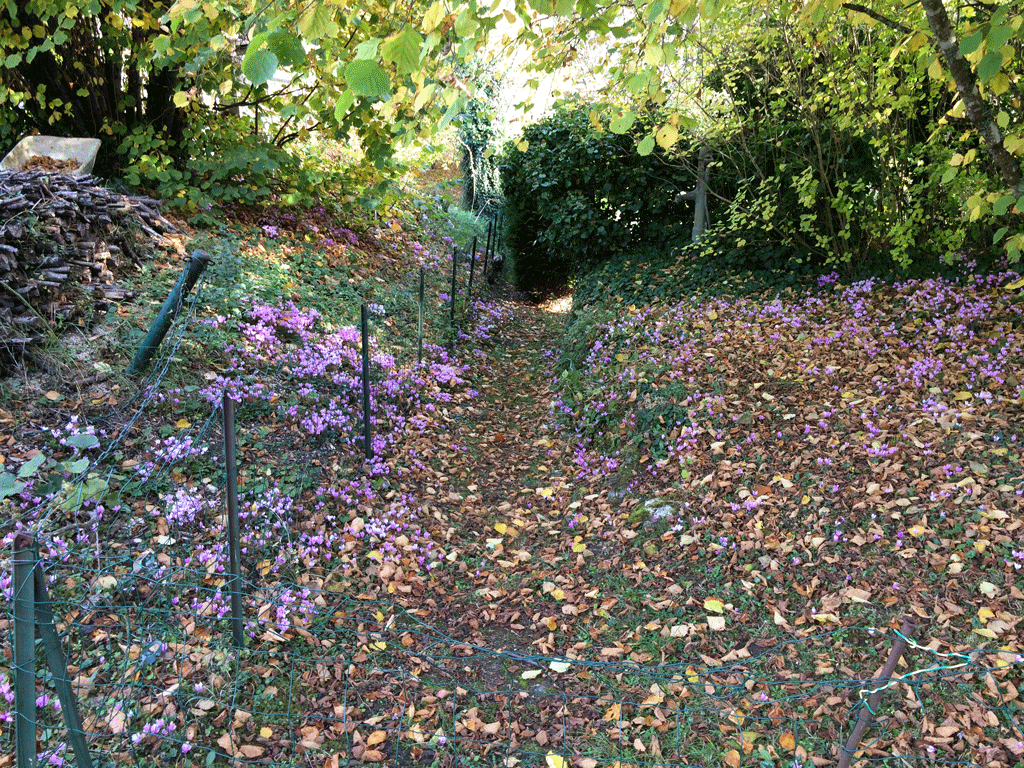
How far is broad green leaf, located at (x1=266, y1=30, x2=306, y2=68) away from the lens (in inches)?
74.9

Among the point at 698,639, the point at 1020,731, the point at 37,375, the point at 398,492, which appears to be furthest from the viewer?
the point at 398,492

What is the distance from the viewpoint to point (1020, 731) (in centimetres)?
257

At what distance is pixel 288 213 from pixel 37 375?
4.01 m

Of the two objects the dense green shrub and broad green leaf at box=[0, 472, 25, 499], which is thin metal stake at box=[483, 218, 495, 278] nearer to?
the dense green shrub

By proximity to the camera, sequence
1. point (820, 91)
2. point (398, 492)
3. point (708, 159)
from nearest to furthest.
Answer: point (398, 492), point (820, 91), point (708, 159)

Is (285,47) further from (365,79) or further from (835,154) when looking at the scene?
(835,154)

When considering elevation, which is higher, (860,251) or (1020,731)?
(860,251)

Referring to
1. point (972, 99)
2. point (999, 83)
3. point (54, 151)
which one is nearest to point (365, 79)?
point (999, 83)

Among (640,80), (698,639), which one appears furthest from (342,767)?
(640,80)

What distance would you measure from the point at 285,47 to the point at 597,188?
8.78 m

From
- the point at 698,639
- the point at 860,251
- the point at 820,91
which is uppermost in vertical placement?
the point at 820,91

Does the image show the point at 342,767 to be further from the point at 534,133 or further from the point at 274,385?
the point at 534,133

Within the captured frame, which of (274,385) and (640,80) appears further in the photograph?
(274,385)

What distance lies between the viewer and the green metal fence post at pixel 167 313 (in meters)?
4.15
